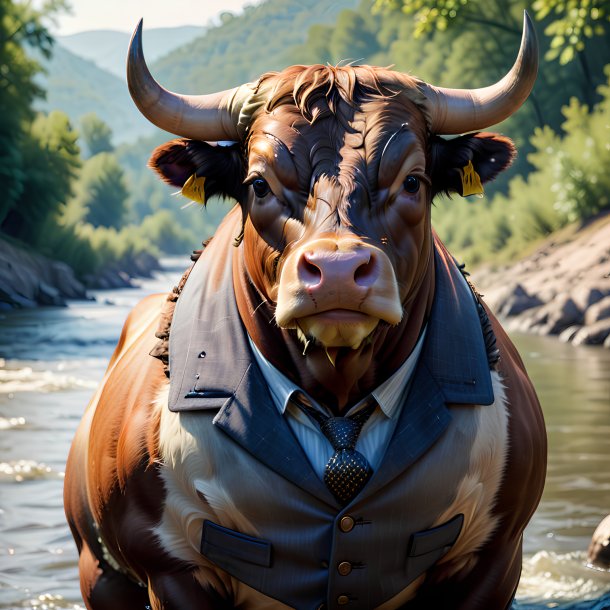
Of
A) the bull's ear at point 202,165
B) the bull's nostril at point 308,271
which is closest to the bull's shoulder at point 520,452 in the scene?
the bull's nostril at point 308,271

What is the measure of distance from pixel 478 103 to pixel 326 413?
53.1 inches

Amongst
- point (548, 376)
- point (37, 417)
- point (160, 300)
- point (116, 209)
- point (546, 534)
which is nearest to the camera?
point (160, 300)

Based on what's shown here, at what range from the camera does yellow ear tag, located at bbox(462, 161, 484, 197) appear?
4.41m

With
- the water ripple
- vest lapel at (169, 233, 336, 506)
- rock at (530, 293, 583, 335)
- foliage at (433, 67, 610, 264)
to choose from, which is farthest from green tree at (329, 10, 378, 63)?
vest lapel at (169, 233, 336, 506)

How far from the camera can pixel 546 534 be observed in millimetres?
7281

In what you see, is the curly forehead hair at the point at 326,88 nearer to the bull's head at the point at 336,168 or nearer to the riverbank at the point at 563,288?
the bull's head at the point at 336,168

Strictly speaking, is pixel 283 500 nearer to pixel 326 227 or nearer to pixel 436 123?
pixel 326 227

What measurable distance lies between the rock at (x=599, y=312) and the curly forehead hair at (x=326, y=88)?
15915 mm

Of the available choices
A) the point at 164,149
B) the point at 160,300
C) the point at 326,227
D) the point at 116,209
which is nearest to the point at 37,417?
the point at 160,300

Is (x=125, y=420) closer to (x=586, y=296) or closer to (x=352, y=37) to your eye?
(x=586, y=296)

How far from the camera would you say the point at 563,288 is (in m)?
A: 23.1

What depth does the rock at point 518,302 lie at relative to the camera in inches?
916

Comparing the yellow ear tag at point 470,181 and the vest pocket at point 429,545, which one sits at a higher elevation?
the yellow ear tag at point 470,181

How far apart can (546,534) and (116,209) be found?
242ft
